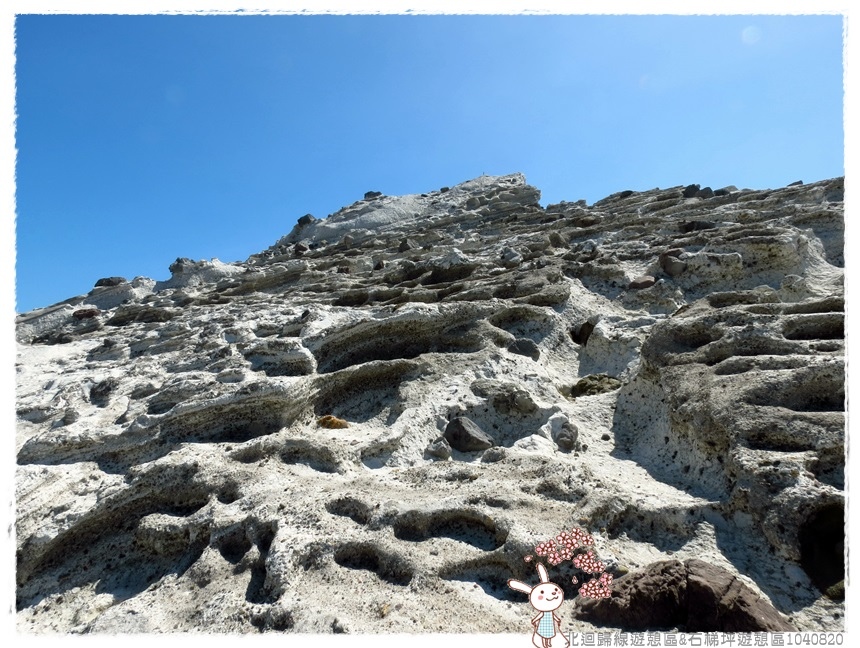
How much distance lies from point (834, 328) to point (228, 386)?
4854 mm

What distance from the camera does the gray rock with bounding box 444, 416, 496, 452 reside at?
3.88 meters

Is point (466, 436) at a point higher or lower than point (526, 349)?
lower

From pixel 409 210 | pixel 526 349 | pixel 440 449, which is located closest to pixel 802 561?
pixel 440 449

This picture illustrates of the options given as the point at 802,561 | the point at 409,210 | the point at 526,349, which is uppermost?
the point at 409,210

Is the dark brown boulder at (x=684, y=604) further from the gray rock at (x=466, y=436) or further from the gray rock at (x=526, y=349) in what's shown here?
the gray rock at (x=526, y=349)

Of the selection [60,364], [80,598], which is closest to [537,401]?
[80,598]

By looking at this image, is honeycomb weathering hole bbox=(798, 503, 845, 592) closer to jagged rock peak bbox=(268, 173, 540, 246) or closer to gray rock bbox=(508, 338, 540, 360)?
gray rock bbox=(508, 338, 540, 360)

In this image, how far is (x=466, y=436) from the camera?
154 inches

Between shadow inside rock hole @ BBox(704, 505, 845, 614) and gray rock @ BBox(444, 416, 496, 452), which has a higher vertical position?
gray rock @ BBox(444, 416, 496, 452)

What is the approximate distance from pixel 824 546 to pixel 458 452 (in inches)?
85.7

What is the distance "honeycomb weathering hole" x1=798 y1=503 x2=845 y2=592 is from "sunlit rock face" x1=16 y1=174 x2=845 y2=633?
10mm

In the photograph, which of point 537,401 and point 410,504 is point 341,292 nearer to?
point 537,401

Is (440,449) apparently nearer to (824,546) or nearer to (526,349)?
(526,349)

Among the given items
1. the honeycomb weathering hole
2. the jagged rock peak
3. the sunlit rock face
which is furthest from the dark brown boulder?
the jagged rock peak
